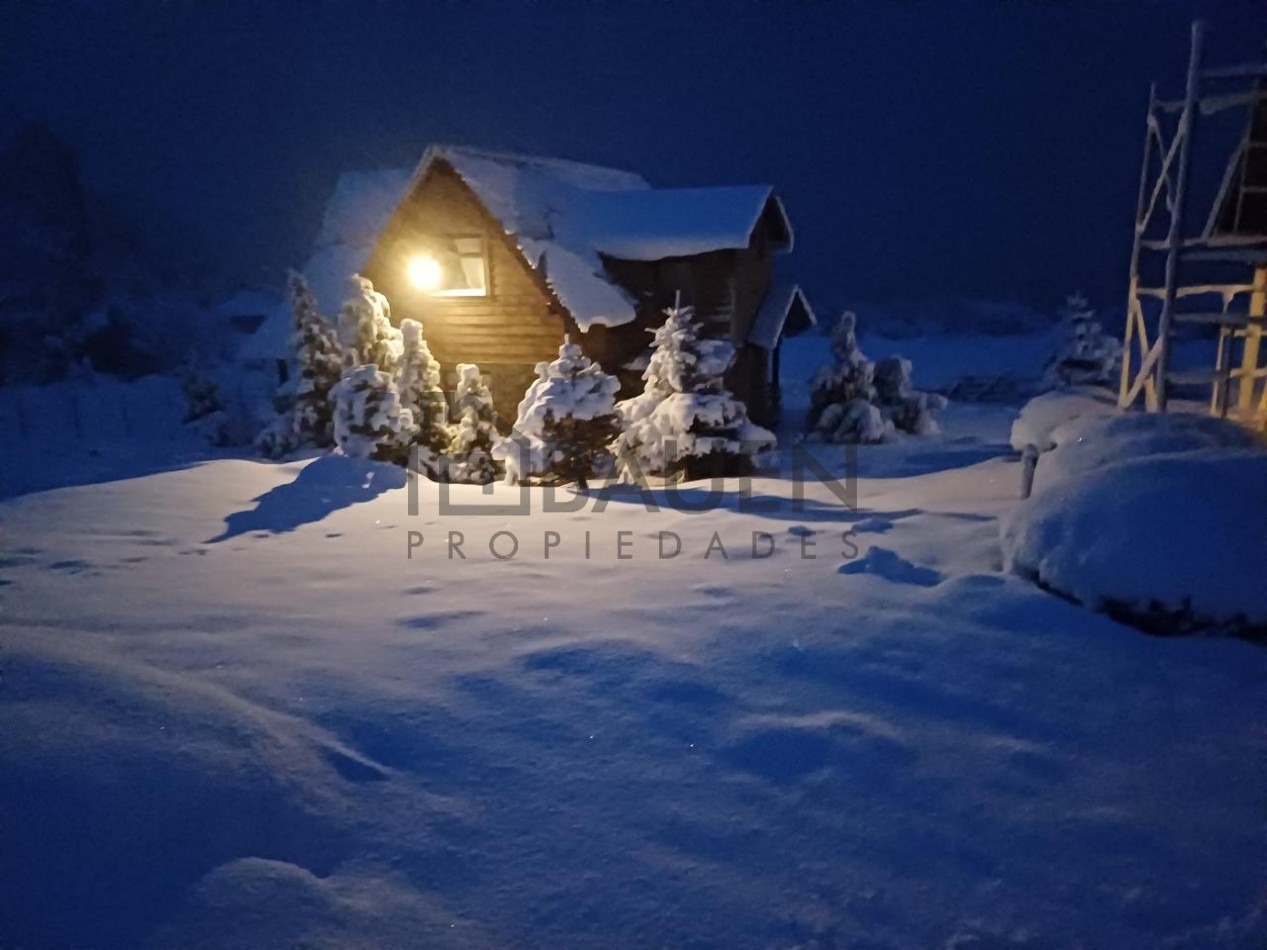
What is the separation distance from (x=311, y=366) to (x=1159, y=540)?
16354mm

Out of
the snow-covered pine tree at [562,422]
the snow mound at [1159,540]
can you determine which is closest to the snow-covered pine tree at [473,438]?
the snow-covered pine tree at [562,422]

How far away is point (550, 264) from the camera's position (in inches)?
686

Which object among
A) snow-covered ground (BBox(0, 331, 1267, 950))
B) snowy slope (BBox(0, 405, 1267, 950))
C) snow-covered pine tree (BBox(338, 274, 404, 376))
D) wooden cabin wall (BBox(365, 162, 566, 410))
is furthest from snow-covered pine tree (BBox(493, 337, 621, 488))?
snowy slope (BBox(0, 405, 1267, 950))

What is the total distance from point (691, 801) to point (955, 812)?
1221mm

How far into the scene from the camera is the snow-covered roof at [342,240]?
2081 centimetres

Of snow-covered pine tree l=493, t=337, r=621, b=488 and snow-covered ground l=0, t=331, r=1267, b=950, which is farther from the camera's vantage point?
snow-covered pine tree l=493, t=337, r=621, b=488

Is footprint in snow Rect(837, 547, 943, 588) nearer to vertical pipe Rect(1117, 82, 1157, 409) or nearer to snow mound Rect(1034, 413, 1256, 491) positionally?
snow mound Rect(1034, 413, 1256, 491)

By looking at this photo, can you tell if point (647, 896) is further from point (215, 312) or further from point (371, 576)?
point (215, 312)

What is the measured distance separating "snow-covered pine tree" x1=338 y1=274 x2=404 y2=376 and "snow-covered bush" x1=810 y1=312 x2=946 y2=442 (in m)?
10.9

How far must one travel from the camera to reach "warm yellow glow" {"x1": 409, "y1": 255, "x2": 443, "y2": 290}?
18.9 m

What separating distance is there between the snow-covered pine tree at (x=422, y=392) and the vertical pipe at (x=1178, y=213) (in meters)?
11.9

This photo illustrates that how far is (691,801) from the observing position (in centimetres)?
371

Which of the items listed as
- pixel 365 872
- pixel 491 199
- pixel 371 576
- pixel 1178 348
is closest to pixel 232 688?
pixel 365 872

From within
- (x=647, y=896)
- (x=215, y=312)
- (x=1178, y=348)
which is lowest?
(x=647, y=896)
